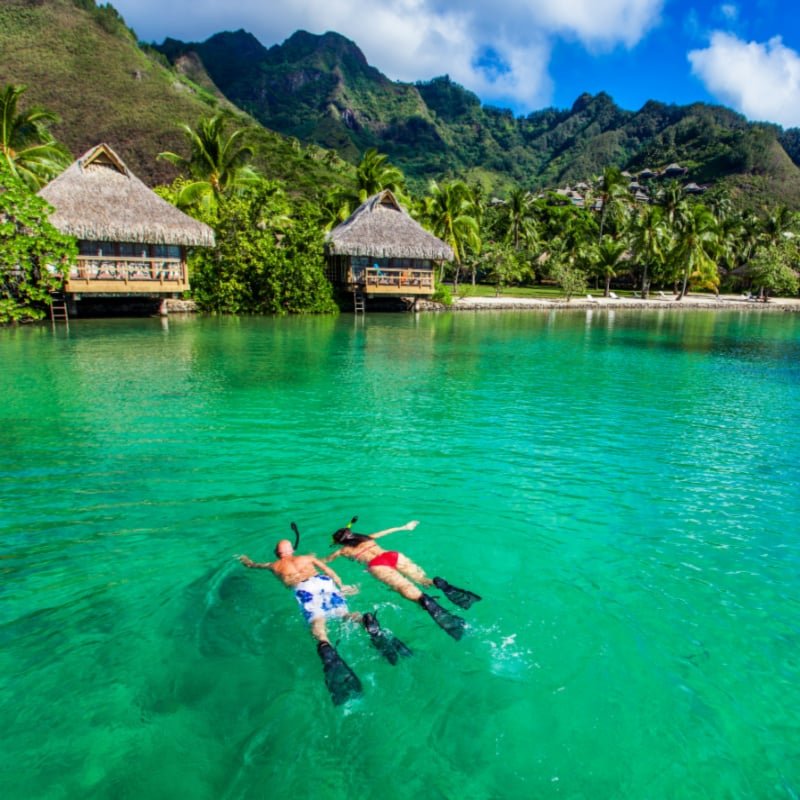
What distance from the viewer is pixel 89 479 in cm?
782

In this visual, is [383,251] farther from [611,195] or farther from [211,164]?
[611,195]

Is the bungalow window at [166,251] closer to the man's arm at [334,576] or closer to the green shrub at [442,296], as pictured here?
the green shrub at [442,296]

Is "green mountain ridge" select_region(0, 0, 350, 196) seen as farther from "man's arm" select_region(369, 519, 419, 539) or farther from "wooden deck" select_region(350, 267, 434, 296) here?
"man's arm" select_region(369, 519, 419, 539)

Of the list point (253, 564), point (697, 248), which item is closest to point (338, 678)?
point (253, 564)

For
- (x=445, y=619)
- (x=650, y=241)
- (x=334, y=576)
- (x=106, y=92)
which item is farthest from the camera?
(x=106, y=92)

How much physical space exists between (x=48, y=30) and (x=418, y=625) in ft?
335

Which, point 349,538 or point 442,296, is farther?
point 442,296

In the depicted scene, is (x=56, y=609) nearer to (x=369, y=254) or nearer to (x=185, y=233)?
(x=185, y=233)

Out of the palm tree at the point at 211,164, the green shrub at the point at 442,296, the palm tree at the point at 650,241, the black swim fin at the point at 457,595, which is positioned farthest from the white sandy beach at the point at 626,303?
the black swim fin at the point at 457,595

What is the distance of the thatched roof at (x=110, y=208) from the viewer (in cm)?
2330

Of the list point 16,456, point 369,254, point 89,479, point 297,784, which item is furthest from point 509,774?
point 369,254

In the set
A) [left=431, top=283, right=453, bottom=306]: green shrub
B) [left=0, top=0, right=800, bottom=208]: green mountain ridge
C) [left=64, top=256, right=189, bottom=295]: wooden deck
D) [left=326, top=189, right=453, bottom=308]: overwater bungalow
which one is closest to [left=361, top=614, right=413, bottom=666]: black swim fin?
[left=64, top=256, right=189, bottom=295]: wooden deck

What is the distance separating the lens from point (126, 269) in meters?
24.7

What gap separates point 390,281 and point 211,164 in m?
12.4
